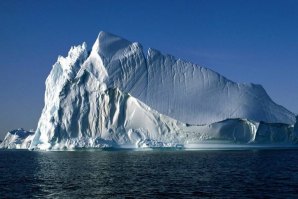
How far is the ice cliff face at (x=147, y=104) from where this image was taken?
1873 inches

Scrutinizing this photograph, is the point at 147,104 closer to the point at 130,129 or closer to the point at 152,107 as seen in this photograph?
the point at 152,107

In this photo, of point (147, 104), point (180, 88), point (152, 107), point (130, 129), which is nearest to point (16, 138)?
point (130, 129)

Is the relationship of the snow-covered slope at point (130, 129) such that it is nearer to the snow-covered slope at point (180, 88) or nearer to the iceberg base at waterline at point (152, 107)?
the iceberg base at waterline at point (152, 107)

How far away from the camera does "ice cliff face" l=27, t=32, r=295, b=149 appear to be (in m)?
47.6

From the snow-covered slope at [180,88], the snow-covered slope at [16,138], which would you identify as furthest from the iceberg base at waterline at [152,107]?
the snow-covered slope at [16,138]

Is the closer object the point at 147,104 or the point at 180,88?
the point at 147,104

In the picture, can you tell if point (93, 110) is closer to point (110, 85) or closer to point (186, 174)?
point (110, 85)

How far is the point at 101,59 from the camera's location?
5088cm

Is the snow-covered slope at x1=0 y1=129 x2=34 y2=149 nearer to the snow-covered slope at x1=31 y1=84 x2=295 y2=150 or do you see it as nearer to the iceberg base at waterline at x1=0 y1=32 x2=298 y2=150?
the snow-covered slope at x1=31 y1=84 x2=295 y2=150

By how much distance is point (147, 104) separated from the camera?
47375mm

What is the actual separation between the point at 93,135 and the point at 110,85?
6460mm

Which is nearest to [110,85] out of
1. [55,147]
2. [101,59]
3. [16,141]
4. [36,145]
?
[101,59]

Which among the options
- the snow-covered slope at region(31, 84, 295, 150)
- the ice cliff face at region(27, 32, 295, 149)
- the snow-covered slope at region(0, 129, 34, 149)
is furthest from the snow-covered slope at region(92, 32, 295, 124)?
the snow-covered slope at region(0, 129, 34, 149)

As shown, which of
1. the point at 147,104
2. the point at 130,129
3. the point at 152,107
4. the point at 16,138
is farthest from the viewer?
the point at 16,138
